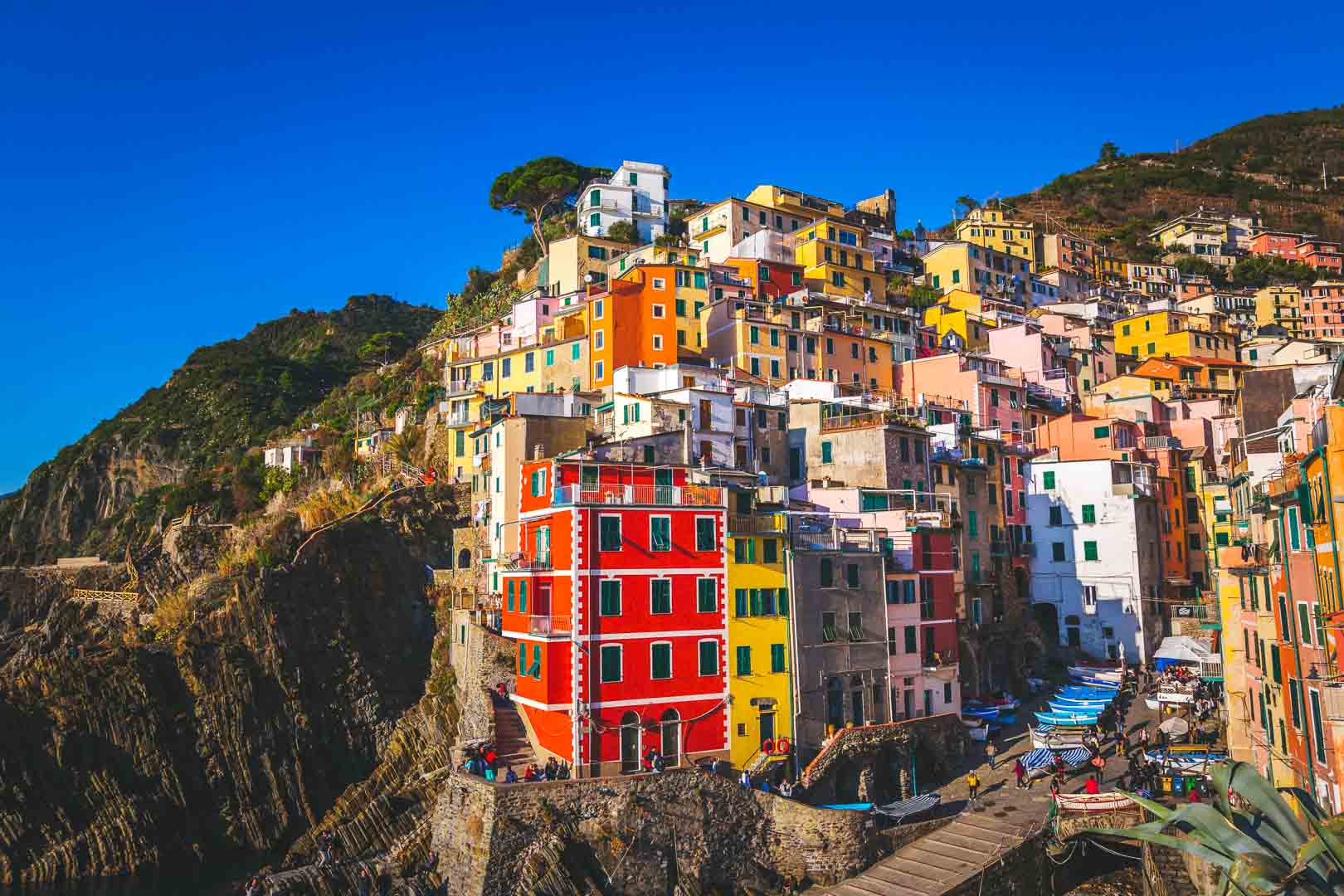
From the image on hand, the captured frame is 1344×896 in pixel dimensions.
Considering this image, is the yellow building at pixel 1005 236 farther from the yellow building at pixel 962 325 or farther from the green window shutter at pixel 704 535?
the green window shutter at pixel 704 535

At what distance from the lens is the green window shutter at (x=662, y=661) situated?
141 feet

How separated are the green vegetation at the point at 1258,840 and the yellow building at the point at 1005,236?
105095mm

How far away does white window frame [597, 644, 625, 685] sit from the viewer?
41.8 meters

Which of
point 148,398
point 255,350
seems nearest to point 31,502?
point 148,398

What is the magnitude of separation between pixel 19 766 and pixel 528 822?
34.1 meters

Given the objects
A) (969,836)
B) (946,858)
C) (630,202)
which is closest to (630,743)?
(946,858)

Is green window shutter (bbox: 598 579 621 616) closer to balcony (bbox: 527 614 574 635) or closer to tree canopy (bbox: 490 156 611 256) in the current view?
balcony (bbox: 527 614 574 635)

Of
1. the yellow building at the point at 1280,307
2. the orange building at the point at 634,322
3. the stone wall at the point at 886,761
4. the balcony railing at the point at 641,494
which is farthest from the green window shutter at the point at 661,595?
the yellow building at the point at 1280,307

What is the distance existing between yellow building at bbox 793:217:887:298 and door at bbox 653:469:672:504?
4711 centimetres

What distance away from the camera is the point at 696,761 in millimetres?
42688

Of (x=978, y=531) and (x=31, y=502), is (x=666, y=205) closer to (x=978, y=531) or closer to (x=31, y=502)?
(x=978, y=531)

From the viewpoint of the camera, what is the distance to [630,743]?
138 feet

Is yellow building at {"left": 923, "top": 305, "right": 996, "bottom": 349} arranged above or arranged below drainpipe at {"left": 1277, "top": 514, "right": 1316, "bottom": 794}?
above

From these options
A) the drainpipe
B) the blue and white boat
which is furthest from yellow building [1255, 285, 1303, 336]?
the drainpipe
